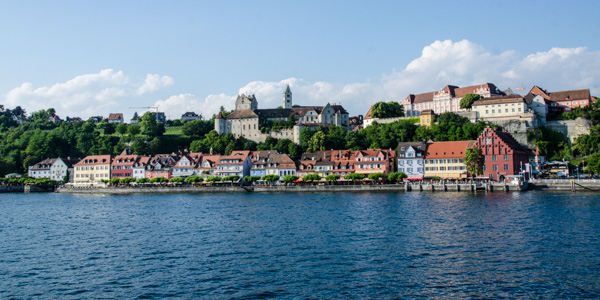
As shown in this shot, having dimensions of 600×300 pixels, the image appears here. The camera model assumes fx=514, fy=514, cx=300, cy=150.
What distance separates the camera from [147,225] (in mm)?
44250

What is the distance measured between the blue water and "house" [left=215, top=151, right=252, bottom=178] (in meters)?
46.9

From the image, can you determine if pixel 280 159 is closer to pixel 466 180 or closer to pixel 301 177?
pixel 301 177

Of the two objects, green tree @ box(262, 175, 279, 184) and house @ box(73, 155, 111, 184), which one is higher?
house @ box(73, 155, 111, 184)

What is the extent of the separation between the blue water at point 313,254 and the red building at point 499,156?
2810 centimetres

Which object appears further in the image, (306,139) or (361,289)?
(306,139)

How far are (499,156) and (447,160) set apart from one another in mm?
8342

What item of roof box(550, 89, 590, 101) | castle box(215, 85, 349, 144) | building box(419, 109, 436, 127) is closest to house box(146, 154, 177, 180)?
castle box(215, 85, 349, 144)

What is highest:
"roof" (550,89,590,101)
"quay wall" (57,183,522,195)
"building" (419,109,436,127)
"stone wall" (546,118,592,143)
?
"roof" (550,89,590,101)

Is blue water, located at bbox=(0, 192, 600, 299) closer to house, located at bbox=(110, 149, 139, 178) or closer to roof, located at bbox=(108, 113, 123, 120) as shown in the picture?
house, located at bbox=(110, 149, 139, 178)

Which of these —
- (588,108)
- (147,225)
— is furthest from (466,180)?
(147,225)

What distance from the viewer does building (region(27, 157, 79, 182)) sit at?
12006 cm

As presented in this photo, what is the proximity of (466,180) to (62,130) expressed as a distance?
116 metres

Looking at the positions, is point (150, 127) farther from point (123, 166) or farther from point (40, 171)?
point (123, 166)

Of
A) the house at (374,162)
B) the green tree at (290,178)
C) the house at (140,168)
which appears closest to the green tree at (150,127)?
the house at (140,168)
